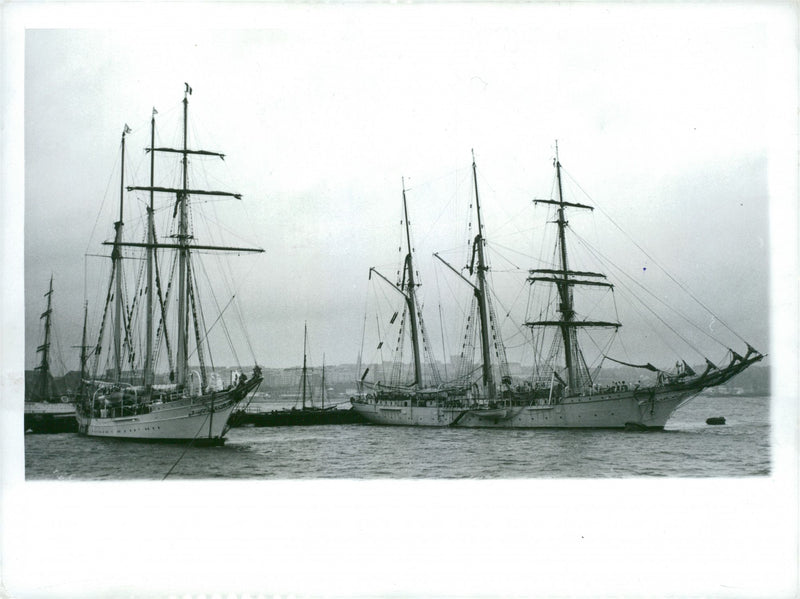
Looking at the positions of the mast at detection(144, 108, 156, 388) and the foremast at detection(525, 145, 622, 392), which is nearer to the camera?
the foremast at detection(525, 145, 622, 392)

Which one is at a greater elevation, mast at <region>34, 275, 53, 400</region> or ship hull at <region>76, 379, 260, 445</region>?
mast at <region>34, 275, 53, 400</region>

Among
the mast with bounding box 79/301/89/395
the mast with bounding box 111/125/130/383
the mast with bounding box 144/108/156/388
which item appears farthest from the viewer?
the mast with bounding box 144/108/156/388

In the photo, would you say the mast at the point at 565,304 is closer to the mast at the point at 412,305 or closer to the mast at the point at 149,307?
the mast at the point at 412,305

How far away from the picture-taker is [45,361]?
22.8 ft

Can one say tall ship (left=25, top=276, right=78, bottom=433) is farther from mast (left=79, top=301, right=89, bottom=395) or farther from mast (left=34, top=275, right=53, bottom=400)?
mast (left=79, top=301, right=89, bottom=395)

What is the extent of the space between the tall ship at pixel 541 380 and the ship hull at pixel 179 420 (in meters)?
1.94

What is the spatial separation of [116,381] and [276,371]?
9.36 feet

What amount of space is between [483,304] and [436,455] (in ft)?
9.05

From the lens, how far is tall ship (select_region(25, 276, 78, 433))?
661 centimetres

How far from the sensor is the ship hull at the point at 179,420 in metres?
9.02

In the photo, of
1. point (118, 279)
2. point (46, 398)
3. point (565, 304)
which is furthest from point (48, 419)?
point (565, 304)

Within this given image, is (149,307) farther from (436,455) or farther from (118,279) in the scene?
(436,455)

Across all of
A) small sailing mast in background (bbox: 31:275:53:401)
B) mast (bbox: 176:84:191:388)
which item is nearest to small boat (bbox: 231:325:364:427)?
mast (bbox: 176:84:191:388)

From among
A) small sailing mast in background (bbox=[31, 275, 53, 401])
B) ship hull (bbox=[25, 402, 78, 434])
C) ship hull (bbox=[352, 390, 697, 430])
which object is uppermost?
small sailing mast in background (bbox=[31, 275, 53, 401])
